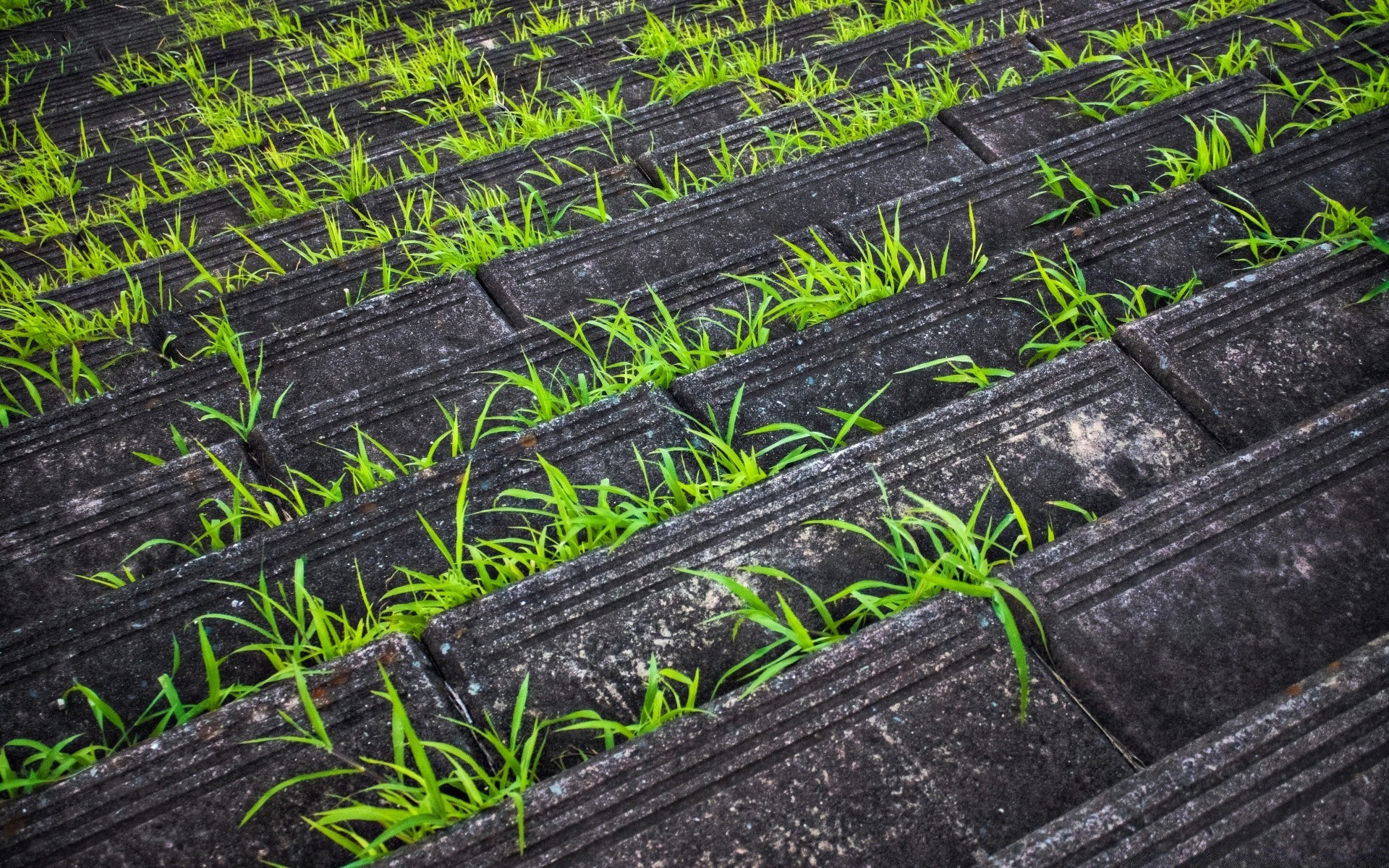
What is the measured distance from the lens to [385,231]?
2379 millimetres

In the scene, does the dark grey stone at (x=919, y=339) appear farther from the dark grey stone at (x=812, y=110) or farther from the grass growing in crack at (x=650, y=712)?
the dark grey stone at (x=812, y=110)

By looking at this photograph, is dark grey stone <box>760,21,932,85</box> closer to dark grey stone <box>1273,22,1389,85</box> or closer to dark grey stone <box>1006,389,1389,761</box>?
dark grey stone <box>1273,22,1389,85</box>

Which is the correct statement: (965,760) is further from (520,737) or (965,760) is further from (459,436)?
(459,436)

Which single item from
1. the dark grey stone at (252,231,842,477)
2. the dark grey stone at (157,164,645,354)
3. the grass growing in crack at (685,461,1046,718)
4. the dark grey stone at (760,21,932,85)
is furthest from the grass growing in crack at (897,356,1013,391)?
the dark grey stone at (760,21,932,85)

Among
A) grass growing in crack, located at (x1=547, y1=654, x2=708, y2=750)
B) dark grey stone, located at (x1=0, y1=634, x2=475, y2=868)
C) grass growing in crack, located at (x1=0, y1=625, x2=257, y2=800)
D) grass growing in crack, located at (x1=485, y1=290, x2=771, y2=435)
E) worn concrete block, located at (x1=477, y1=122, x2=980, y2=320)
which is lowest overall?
grass growing in crack, located at (x1=547, y1=654, x2=708, y2=750)

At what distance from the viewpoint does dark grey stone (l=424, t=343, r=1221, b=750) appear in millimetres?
1271

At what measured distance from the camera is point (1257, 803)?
0.95 metres

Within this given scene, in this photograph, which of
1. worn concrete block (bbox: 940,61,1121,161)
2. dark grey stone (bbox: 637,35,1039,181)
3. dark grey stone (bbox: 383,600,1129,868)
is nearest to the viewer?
dark grey stone (bbox: 383,600,1129,868)

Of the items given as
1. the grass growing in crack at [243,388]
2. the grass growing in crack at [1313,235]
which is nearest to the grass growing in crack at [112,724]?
the grass growing in crack at [243,388]

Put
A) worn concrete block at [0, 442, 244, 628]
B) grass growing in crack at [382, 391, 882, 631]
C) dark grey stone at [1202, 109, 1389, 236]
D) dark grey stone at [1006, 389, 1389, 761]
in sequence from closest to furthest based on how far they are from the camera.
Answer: dark grey stone at [1006, 389, 1389, 761] < grass growing in crack at [382, 391, 882, 631] < worn concrete block at [0, 442, 244, 628] < dark grey stone at [1202, 109, 1389, 236]

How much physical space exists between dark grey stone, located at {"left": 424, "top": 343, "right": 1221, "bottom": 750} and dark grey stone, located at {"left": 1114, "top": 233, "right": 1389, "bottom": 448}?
5 centimetres

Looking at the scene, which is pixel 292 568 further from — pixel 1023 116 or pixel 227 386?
pixel 1023 116

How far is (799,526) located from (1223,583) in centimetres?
51

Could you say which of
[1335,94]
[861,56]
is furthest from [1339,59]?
[861,56]
